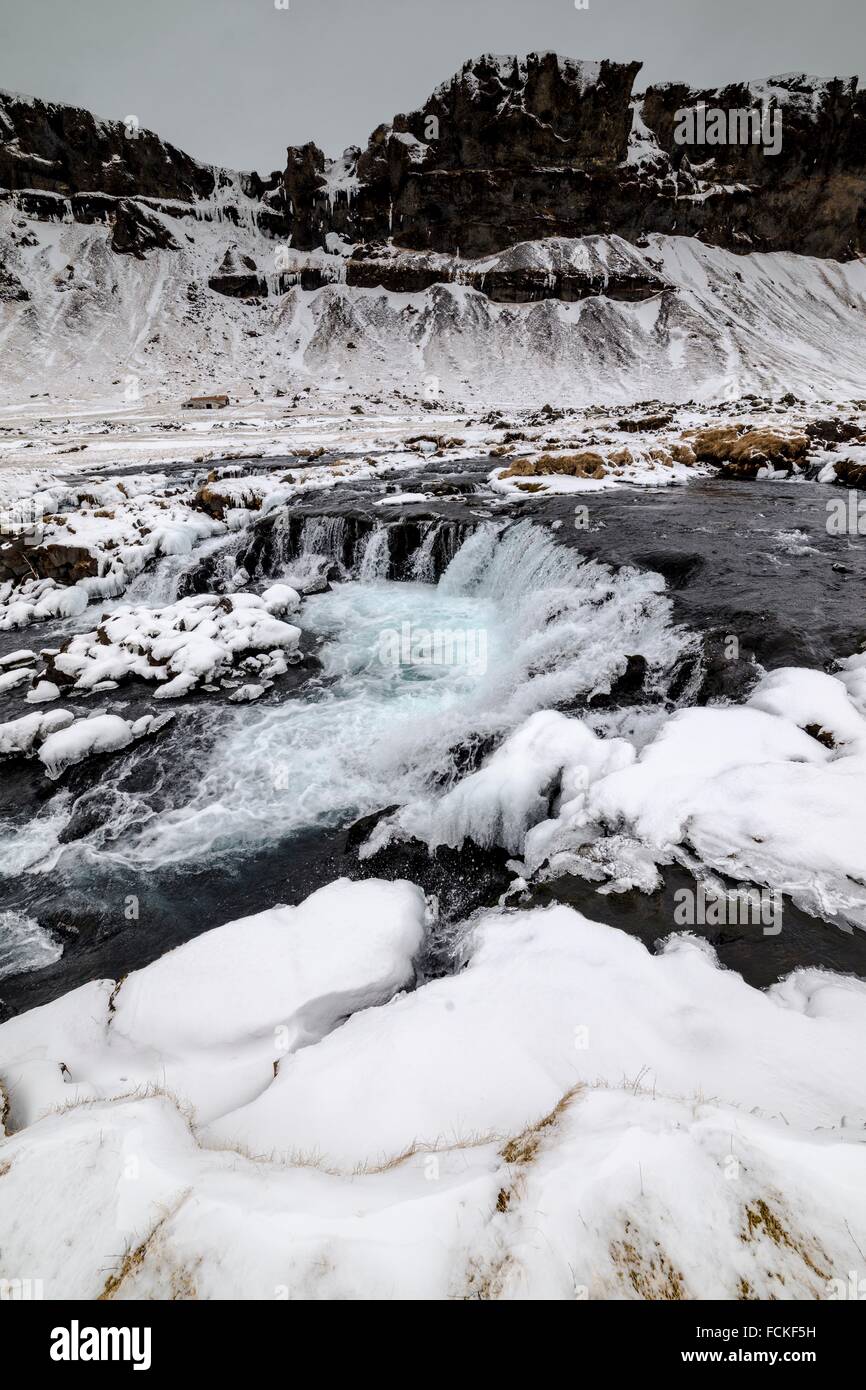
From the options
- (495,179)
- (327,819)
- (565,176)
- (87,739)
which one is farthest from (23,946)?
(565,176)

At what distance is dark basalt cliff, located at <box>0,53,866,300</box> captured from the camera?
9512 cm

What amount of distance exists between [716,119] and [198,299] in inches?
3998

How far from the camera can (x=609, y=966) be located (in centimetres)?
432

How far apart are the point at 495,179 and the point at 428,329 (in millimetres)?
38501

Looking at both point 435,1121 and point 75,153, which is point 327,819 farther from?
point 75,153

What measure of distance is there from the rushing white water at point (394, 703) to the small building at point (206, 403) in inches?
2109

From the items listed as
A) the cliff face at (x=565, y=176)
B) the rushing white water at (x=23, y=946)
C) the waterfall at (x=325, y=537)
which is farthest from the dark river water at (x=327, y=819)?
the cliff face at (x=565, y=176)

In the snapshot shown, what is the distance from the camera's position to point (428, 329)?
281 feet

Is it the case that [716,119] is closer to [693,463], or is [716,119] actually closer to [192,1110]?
[693,463]

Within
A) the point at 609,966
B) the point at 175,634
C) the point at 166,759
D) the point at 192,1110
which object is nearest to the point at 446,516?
the point at 175,634

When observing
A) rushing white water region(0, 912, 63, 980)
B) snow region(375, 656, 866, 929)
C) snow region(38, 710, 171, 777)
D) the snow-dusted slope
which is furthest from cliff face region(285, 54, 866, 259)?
rushing white water region(0, 912, 63, 980)

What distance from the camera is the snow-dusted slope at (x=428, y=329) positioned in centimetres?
7144

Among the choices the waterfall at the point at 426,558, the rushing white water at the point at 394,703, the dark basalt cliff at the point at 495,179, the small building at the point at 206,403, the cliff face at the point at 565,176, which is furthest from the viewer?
the cliff face at the point at 565,176

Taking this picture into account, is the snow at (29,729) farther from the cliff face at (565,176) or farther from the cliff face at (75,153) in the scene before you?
the cliff face at (75,153)
